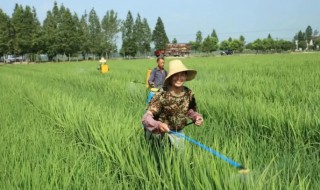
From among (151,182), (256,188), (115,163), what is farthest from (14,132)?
(256,188)

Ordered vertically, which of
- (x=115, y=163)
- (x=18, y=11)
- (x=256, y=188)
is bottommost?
(x=115, y=163)

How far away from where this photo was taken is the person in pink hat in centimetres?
290

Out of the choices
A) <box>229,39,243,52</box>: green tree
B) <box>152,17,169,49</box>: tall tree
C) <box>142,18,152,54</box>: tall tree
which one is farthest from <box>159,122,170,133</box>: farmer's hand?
<box>229,39,243,52</box>: green tree

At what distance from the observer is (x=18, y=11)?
56.0m

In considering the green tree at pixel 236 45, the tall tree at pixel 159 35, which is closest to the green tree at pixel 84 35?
the tall tree at pixel 159 35

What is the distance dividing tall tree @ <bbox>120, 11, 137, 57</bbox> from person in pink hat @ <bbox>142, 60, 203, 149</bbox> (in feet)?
226

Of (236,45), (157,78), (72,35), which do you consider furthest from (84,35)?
(157,78)

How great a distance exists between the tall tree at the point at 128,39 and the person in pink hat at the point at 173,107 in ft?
226

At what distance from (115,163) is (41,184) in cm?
76

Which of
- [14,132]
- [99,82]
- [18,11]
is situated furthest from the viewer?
[18,11]

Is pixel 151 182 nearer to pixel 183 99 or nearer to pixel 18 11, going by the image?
pixel 183 99

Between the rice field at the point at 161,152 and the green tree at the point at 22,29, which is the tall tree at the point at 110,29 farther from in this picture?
the rice field at the point at 161,152

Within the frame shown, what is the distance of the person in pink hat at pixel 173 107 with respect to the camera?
114 inches

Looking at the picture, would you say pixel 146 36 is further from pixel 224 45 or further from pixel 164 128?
pixel 164 128
